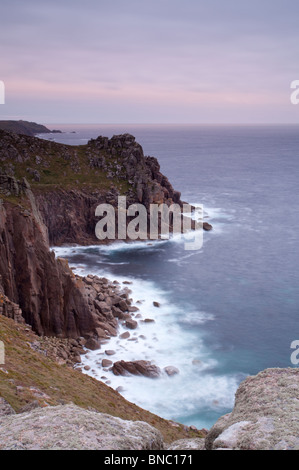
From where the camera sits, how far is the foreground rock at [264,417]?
9469mm

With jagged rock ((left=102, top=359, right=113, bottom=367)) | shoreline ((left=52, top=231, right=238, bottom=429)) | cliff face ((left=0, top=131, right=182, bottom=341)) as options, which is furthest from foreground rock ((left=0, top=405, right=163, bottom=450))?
jagged rock ((left=102, top=359, right=113, bottom=367))

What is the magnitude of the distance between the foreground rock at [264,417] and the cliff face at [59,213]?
2948 cm

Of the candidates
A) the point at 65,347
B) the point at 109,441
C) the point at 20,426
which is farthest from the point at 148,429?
the point at 65,347

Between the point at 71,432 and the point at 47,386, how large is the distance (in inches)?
568

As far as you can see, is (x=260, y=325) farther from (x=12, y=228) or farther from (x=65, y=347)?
(x=12, y=228)

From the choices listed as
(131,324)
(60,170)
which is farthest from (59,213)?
(131,324)

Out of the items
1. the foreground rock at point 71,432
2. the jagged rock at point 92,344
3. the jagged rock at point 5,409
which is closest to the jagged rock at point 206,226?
the jagged rock at point 92,344

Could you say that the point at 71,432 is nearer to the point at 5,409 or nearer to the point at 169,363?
the point at 5,409

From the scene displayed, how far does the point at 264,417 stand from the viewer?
34.6ft

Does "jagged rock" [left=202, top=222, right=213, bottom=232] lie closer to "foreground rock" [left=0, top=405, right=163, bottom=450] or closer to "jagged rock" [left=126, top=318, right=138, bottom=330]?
"jagged rock" [left=126, top=318, right=138, bottom=330]

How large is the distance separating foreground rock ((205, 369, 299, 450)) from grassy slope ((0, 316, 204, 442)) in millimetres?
11317

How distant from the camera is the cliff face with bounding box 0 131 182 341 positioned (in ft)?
143

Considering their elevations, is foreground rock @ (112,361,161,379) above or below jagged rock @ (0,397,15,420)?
below
